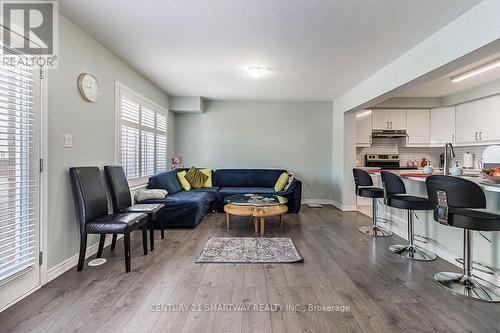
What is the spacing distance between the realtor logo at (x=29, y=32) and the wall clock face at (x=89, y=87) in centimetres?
37

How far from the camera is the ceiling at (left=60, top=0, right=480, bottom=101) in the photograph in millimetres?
2225

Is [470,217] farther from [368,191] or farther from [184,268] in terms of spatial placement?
[184,268]

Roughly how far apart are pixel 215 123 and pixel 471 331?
5467mm

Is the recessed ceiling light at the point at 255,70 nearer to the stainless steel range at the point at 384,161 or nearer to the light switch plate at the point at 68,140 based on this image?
Answer: the light switch plate at the point at 68,140

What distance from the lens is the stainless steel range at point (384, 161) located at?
596 cm

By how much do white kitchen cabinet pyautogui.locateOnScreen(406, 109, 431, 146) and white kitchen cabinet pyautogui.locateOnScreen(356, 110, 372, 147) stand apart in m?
0.90

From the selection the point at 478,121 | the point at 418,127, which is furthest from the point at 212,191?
the point at 478,121

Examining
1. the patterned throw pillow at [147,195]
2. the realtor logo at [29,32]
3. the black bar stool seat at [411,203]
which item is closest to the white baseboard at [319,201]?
the black bar stool seat at [411,203]

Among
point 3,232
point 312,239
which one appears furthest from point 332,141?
point 3,232

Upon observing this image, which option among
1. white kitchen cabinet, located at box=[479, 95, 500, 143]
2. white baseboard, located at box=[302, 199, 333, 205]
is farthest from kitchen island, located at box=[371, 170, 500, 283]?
white kitchen cabinet, located at box=[479, 95, 500, 143]

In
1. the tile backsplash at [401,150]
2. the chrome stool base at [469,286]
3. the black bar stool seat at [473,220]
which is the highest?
the tile backsplash at [401,150]

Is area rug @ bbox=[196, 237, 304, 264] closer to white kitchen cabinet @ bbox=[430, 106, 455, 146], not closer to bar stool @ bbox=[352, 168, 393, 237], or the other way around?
bar stool @ bbox=[352, 168, 393, 237]

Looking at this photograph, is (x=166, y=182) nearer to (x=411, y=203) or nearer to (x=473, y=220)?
(x=411, y=203)

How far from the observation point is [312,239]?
3.48 metres
